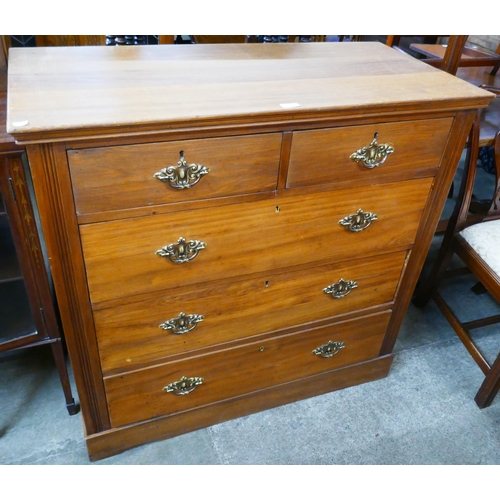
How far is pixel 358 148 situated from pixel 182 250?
1.70 ft

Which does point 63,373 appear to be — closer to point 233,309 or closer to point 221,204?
point 233,309

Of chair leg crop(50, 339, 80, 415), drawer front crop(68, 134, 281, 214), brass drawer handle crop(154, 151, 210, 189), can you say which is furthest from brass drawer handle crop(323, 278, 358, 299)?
chair leg crop(50, 339, 80, 415)

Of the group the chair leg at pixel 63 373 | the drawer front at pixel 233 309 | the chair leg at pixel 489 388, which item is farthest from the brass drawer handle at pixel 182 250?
the chair leg at pixel 489 388

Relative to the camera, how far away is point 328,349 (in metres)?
1.68

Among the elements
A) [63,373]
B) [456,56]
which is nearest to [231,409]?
[63,373]

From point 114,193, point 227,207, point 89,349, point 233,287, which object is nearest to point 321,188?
point 227,207

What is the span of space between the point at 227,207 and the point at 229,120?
229 mm

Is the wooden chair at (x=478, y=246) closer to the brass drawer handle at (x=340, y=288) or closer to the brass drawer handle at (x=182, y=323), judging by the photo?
the brass drawer handle at (x=340, y=288)

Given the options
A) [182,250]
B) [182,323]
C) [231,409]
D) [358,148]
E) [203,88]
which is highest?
[203,88]

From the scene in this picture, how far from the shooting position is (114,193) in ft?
3.47

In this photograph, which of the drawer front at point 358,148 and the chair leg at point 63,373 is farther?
the chair leg at point 63,373

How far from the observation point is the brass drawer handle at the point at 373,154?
124 cm

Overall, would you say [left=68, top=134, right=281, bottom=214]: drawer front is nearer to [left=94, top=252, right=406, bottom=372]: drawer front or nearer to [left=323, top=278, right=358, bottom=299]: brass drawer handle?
[left=94, top=252, right=406, bottom=372]: drawer front

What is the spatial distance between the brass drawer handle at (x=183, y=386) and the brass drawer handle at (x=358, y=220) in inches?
26.1
